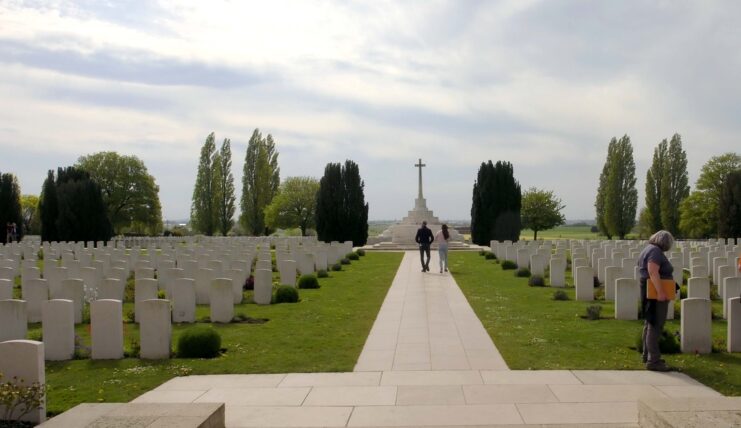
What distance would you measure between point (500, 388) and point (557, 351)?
94.2 inches

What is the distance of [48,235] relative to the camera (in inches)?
1655

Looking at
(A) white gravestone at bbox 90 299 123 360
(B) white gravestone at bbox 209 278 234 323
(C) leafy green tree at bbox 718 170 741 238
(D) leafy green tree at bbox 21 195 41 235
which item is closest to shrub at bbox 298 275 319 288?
(B) white gravestone at bbox 209 278 234 323

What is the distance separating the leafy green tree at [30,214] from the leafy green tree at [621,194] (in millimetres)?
57109

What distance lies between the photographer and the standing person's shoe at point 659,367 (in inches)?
317

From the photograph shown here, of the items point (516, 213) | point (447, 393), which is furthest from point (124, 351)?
point (516, 213)

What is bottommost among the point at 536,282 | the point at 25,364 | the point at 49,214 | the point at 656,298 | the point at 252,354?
the point at 252,354

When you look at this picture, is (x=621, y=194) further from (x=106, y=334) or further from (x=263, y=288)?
(x=106, y=334)

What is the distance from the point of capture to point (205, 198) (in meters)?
65.0

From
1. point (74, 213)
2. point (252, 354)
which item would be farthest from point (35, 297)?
point (74, 213)

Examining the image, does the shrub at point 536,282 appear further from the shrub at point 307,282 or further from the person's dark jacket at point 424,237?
the shrub at point 307,282

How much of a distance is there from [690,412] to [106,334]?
7668mm

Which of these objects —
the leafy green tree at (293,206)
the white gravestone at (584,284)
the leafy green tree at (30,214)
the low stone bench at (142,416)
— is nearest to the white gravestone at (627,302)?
the white gravestone at (584,284)

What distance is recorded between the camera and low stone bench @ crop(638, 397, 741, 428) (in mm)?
4984

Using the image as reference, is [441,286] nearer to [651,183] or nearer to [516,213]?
[516,213]
